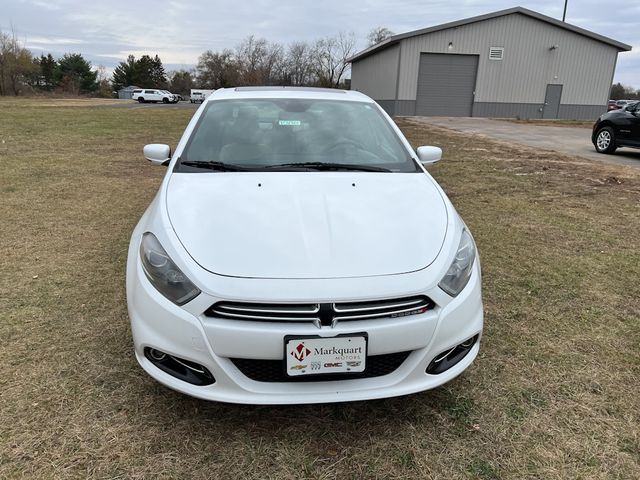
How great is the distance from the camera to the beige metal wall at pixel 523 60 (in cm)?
2579

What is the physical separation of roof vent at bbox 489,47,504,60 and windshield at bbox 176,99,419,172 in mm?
25873

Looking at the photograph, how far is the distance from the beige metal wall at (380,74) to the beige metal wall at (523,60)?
0.26 m

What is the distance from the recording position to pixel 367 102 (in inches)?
147

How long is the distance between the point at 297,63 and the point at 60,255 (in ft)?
255

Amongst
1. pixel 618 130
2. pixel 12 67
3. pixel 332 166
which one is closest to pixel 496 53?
pixel 618 130

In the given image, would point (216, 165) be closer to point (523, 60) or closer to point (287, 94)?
point (287, 94)

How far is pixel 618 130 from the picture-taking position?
11062mm

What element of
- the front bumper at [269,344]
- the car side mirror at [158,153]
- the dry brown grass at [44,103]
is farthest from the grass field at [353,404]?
the dry brown grass at [44,103]

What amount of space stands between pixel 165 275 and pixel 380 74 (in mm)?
30026

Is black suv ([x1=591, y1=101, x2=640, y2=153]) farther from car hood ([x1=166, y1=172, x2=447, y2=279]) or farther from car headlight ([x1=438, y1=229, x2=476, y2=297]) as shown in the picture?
car headlight ([x1=438, y1=229, x2=476, y2=297])

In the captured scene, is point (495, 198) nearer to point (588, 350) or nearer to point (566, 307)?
point (566, 307)

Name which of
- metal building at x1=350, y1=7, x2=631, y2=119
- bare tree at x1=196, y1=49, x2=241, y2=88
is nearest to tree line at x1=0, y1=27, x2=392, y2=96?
bare tree at x1=196, y1=49, x2=241, y2=88

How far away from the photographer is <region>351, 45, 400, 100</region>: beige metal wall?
2694cm

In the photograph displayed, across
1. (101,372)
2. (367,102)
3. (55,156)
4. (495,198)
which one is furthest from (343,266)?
(55,156)
